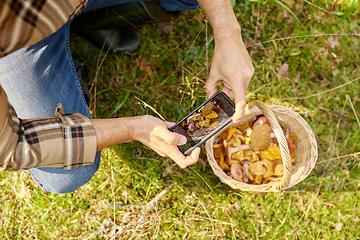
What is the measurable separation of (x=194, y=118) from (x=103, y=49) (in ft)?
5.08

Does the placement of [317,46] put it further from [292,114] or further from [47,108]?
[47,108]

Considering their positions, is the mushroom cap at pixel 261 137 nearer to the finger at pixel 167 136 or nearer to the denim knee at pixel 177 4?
the finger at pixel 167 136

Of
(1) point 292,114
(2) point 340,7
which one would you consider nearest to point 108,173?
(1) point 292,114

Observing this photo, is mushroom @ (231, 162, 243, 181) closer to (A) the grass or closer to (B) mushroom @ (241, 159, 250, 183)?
(B) mushroom @ (241, 159, 250, 183)

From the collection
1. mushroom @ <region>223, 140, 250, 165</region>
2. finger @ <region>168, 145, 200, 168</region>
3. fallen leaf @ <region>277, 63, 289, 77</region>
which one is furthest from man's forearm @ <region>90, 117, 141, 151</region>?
fallen leaf @ <region>277, 63, 289, 77</region>

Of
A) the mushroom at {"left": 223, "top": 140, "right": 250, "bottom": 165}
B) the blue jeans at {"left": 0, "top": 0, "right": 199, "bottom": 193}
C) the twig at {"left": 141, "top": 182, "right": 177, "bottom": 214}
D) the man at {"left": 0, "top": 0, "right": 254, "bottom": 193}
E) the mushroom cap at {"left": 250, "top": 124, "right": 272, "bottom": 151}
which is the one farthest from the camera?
the twig at {"left": 141, "top": 182, "right": 177, "bottom": 214}

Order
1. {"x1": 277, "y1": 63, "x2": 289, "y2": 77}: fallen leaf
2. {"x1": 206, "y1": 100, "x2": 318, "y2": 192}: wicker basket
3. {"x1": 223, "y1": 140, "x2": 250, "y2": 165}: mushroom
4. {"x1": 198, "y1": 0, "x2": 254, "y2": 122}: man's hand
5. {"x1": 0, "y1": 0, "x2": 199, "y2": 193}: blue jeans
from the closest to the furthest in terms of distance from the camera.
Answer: {"x1": 198, "y1": 0, "x2": 254, "y2": 122}: man's hand
{"x1": 0, "y1": 0, "x2": 199, "y2": 193}: blue jeans
{"x1": 206, "y1": 100, "x2": 318, "y2": 192}: wicker basket
{"x1": 223, "y1": 140, "x2": 250, "y2": 165}: mushroom
{"x1": 277, "y1": 63, "x2": 289, "y2": 77}: fallen leaf

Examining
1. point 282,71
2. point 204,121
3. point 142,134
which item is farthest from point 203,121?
point 282,71

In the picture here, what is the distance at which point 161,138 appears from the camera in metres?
1.73

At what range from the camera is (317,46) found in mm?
2873

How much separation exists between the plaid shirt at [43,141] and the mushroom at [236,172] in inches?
55.9

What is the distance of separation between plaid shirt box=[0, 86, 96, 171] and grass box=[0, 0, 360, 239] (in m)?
1.07

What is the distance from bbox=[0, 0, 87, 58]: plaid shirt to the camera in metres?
1.15

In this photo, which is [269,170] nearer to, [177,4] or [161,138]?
[161,138]
